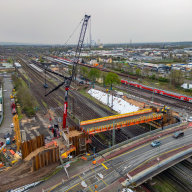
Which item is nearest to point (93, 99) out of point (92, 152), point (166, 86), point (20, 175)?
point (92, 152)

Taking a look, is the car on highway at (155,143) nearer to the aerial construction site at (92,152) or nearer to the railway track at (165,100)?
the aerial construction site at (92,152)

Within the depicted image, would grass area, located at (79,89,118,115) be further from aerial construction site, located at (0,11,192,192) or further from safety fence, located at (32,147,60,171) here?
safety fence, located at (32,147,60,171)

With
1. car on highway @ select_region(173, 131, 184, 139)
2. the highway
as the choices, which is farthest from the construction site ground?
car on highway @ select_region(173, 131, 184, 139)

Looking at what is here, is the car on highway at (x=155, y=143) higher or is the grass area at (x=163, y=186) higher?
the car on highway at (x=155, y=143)

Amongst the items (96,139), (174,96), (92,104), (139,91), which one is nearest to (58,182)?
(96,139)

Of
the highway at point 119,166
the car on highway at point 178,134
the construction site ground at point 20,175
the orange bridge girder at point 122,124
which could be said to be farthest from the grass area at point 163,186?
the construction site ground at point 20,175

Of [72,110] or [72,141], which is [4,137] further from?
[72,110]
